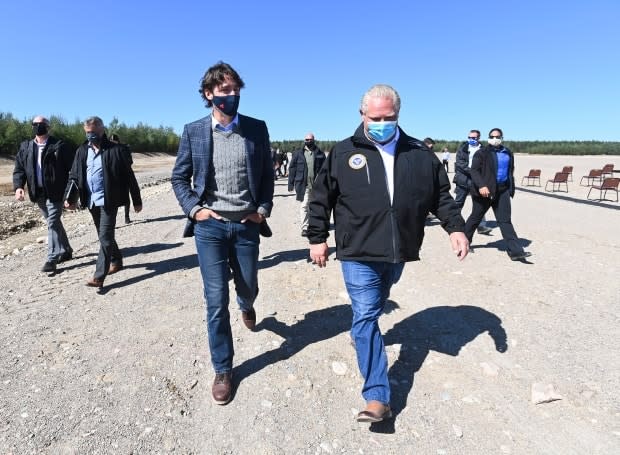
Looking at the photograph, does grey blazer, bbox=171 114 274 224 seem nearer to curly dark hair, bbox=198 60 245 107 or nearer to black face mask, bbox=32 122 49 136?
curly dark hair, bbox=198 60 245 107

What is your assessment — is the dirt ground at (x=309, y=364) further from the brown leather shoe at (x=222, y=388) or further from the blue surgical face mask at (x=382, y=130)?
the blue surgical face mask at (x=382, y=130)

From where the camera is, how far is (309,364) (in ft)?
11.0

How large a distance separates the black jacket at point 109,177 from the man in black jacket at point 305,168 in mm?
3540

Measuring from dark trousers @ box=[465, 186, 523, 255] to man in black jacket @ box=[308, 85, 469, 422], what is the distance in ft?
13.8

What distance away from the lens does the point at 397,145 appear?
9.04ft

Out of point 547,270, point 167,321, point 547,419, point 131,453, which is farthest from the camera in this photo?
point 547,270

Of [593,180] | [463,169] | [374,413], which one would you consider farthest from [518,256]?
[593,180]

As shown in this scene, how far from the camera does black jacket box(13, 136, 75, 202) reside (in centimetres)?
577

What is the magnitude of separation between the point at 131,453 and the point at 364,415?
1361mm

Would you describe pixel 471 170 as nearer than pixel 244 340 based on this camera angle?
No

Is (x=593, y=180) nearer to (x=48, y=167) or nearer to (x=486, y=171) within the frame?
(x=486, y=171)

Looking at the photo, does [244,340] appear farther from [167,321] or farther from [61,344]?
[61,344]

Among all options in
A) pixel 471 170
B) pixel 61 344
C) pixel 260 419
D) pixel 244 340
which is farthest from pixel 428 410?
pixel 471 170

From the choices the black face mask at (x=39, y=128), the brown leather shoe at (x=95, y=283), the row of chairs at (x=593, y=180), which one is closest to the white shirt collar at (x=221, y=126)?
the brown leather shoe at (x=95, y=283)
